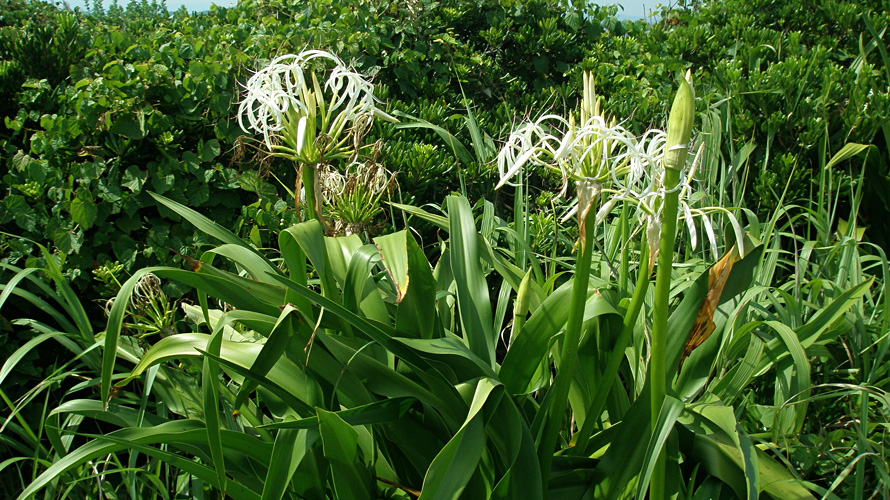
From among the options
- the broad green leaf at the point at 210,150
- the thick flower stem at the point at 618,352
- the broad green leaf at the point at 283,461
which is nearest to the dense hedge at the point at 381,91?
the broad green leaf at the point at 210,150

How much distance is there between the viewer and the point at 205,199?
2.53m

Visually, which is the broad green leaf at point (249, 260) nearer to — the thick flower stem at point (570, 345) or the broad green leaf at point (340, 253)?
the broad green leaf at point (340, 253)

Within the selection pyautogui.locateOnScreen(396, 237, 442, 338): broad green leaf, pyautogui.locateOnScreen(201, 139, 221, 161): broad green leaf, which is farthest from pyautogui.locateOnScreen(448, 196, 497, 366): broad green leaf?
pyautogui.locateOnScreen(201, 139, 221, 161): broad green leaf

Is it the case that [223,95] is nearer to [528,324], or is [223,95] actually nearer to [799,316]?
[528,324]

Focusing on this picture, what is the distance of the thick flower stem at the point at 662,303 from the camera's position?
111 centimetres

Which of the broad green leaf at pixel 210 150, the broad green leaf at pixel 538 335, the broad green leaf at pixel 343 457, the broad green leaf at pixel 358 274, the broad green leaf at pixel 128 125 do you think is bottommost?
the broad green leaf at pixel 343 457

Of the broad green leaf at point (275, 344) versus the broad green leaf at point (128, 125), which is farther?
the broad green leaf at point (128, 125)

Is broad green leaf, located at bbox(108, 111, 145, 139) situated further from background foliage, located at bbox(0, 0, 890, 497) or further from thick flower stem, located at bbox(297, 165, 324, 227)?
thick flower stem, located at bbox(297, 165, 324, 227)

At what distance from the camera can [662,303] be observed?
1.19m

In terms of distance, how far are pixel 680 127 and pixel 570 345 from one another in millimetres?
464

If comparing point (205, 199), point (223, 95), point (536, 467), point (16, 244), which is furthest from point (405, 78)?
point (536, 467)

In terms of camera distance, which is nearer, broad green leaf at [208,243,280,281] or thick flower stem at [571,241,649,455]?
thick flower stem at [571,241,649,455]

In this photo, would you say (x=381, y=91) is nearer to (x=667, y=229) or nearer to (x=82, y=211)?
(x=82, y=211)

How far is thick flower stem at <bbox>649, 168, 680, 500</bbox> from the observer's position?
111 cm
